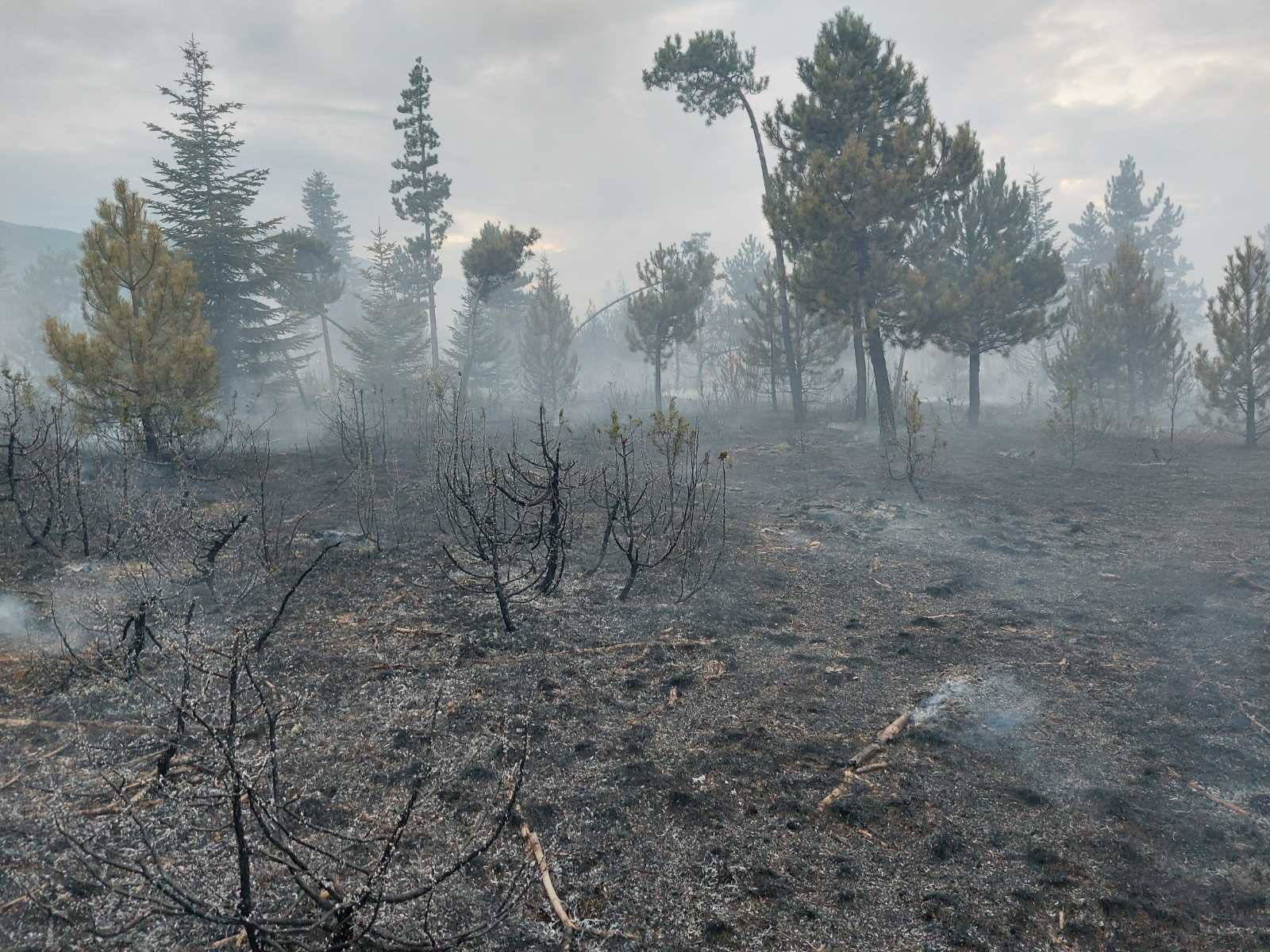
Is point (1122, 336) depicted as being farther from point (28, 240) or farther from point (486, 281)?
point (28, 240)

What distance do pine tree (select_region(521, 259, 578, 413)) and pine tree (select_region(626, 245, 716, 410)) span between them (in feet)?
19.1

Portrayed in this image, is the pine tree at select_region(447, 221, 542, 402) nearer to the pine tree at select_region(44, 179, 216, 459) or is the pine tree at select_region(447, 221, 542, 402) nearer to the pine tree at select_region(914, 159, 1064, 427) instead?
the pine tree at select_region(44, 179, 216, 459)

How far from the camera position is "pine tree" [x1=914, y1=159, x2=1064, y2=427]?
1847 centimetres

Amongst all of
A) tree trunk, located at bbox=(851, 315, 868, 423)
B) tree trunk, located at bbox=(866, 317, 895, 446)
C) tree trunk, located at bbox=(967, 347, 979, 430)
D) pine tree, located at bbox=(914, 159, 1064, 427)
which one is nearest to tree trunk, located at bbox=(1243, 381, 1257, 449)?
pine tree, located at bbox=(914, 159, 1064, 427)

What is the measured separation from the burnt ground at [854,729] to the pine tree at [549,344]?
81.9ft

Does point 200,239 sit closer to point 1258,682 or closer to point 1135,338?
point 1258,682

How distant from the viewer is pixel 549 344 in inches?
1273

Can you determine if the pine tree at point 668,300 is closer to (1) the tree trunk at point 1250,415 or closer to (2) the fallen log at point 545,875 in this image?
(1) the tree trunk at point 1250,415

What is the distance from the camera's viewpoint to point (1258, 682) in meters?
4.95

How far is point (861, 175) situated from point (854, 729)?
1456cm

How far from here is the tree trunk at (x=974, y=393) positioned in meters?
21.2

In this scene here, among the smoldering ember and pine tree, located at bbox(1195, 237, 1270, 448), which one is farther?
pine tree, located at bbox(1195, 237, 1270, 448)

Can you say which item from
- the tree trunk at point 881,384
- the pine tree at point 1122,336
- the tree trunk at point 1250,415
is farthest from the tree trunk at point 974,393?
the tree trunk at point 1250,415

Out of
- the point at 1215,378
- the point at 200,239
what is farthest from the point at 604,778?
the point at 200,239
